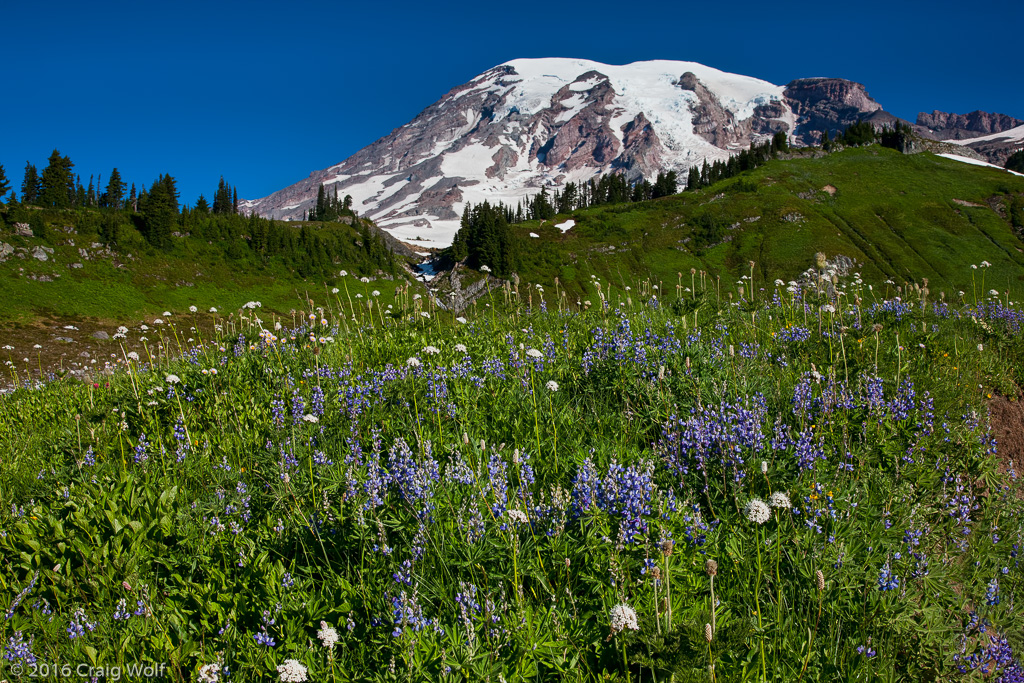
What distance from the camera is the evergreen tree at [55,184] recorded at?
10517 cm

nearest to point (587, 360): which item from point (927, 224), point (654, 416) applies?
point (654, 416)

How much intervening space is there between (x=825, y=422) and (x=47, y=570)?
6.09 m

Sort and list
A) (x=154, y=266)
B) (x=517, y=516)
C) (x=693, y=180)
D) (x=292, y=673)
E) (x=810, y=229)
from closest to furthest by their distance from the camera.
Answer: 1. (x=292, y=673)
2. (x=517, y=516)
3. (x=154, y=266)
4. (x=810, y=229)
5. (x=693, y=180)

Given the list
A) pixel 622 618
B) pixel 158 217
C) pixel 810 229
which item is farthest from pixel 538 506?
pixel 810 229

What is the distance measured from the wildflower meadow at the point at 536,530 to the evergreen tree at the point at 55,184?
13662 cm

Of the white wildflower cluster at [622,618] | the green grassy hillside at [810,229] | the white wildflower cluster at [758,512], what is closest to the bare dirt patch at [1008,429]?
the white wildflower cluster at [758,512]

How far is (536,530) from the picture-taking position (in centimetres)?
328

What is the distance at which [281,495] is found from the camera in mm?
3574

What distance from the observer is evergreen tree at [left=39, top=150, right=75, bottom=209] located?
10517 centimetres

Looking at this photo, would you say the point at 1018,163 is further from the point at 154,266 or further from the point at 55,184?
the point at 55,184

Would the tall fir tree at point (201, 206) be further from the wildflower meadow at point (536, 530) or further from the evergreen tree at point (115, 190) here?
the wildflower meadow at point (536, 530)

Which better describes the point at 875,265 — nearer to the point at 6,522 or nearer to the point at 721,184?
the point at 721,184

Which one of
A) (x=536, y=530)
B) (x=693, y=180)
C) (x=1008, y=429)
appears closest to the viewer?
(x=536, y=530)

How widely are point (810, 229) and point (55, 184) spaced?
162253 mm
